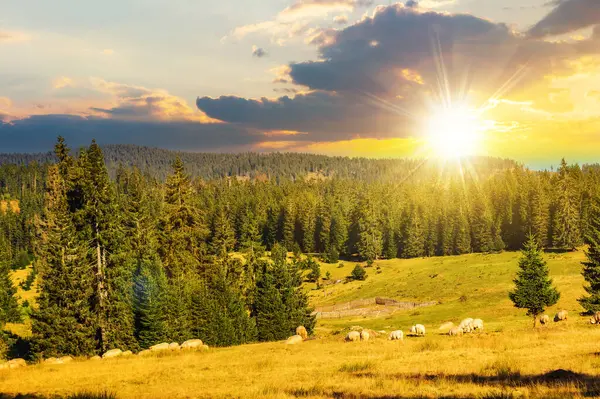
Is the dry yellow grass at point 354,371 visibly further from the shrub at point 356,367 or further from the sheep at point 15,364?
the sheep at point 15,364

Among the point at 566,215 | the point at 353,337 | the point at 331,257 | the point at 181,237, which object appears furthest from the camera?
the point at 331,257

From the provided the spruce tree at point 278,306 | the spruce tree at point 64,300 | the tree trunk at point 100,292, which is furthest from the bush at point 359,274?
the spruce tree at point 64,300

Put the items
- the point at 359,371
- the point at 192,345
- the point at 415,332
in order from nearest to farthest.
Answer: the point at 359,371 < the point at 192,345 < the point at 415,332

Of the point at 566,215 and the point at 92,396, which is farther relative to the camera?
the point at 566,215

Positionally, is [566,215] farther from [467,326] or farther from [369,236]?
[467,326]

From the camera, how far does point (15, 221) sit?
534 ft

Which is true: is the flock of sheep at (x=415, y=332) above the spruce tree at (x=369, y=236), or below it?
above

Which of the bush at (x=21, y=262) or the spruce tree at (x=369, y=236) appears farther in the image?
the spruce tree at (x=369, y=236)

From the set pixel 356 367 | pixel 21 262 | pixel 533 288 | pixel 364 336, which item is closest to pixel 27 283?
pixel 21 262

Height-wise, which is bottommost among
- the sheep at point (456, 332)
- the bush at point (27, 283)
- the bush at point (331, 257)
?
the bush at point (27, 283)

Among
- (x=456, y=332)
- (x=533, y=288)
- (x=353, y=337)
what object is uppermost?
(x=533, y=288)

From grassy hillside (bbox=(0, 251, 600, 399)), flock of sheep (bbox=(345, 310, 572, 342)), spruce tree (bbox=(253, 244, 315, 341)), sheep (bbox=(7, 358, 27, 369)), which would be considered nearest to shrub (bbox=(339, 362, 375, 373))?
grassy hillside (bbox=(0, 251, 600, 399))

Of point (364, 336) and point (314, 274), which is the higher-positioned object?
point (364, 336)

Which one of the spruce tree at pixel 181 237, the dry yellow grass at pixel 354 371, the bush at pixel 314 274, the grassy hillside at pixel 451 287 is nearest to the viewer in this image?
the dry yellow grass at pixel 354 371
